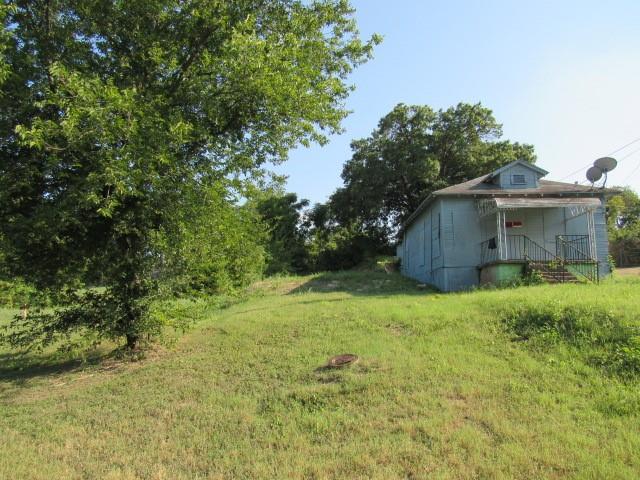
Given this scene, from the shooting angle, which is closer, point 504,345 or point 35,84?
point 504,345

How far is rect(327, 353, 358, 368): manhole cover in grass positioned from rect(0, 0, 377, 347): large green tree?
3920 millimetres

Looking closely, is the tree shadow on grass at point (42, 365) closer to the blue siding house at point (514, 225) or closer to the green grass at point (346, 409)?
the green grass at point (346, 409)

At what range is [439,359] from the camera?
287 inches

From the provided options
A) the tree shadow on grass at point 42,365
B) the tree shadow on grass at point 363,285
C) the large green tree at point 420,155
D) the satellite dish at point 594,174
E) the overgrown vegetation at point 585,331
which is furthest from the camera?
the large green tree at point 420,155

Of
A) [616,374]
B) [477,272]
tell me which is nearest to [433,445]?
[616,374]

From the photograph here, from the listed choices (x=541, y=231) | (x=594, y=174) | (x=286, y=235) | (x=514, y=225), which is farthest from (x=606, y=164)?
(x=286, y=235)

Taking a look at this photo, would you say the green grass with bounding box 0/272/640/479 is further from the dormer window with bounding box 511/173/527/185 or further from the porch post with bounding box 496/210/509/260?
the dormer window with bounding box 511/173/527/185

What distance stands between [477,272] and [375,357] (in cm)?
1071

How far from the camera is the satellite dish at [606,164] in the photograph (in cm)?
1653

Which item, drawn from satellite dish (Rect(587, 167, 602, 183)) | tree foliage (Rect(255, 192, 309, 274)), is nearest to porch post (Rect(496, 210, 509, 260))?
satellite dish (Rect(587, 167, 602, 183))

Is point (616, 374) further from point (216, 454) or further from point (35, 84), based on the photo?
point (35, 84)

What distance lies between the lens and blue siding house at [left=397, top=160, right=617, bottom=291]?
16578 millimetres

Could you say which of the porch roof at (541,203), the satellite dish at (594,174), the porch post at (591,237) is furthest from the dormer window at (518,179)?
the porch post at (591,237)

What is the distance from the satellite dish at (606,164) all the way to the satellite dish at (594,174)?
0.43ft
